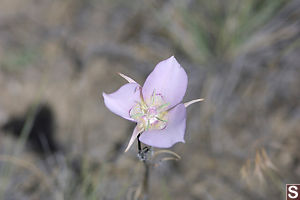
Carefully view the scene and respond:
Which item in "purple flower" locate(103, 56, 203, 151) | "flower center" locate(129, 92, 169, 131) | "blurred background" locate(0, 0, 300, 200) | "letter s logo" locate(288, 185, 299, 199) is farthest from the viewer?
"blurred background" locate(0, 0, 300, 200)

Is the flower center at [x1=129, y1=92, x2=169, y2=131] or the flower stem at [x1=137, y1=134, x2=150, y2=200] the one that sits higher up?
the flower center at [x1=129, y1=92, x2=169, y2=131]

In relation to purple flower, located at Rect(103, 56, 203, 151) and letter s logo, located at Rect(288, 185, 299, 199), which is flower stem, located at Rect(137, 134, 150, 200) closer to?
purple flower, located at Rect(103, 56, 203, 151)

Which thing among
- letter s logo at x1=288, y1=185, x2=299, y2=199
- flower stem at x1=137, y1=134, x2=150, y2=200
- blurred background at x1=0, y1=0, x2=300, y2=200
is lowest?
flower stem at x1=137, y1=134, x2=150, y2=200

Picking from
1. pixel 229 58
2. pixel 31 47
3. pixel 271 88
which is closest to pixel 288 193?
pixel 271 88

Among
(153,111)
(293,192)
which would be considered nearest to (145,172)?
(153,111)

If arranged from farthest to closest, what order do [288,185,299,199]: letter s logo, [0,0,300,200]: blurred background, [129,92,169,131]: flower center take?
1. [0,0,300,200]: blurred background
2. [288,185,299,199]: letter s logo
3. [129,92,169,131]: flower center

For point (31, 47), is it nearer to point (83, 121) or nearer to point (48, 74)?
point (48, 74)

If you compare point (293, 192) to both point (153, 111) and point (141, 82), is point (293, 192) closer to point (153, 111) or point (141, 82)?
point (153, 111)

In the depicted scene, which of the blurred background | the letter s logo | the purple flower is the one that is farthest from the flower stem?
the letter s logo

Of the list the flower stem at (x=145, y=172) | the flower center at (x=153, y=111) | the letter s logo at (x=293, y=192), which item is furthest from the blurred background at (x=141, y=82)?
the flower center at (x=153, y=111)
